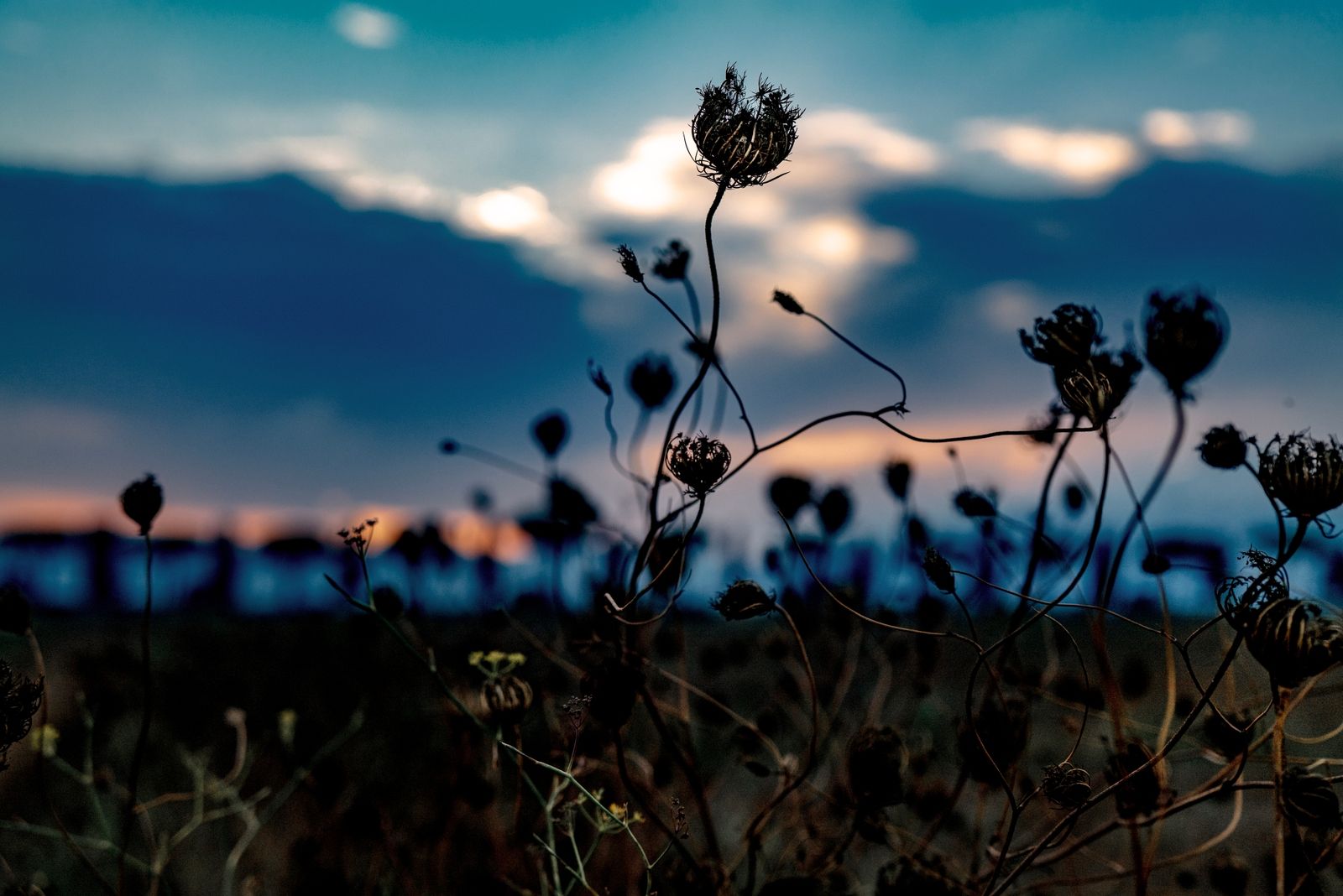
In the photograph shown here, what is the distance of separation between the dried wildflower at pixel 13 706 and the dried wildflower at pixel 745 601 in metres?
1.31

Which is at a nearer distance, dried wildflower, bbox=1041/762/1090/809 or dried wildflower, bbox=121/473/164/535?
dried wildflower, bbox=1041/762/1090/809

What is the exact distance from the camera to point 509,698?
2031mm

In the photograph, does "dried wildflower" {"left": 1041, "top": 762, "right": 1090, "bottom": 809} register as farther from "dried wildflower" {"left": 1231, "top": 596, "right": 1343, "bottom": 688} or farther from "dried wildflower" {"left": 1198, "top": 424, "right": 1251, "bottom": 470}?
"dried wildflower" {"left": 1198, "top": 424, "right": 1251, "bottom": 470}

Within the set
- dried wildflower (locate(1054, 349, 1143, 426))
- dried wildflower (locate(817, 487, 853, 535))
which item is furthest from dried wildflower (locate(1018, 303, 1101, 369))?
dried wildflower (locate(817, 487, 853, 535))

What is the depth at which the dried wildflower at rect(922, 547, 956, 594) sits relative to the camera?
4.91 feet

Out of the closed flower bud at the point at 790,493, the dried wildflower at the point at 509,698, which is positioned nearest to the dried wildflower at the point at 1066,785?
the closed flower bud at the point at 790,493

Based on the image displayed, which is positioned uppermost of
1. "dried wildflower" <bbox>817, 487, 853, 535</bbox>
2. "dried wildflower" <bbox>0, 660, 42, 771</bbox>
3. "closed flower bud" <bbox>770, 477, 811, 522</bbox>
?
"closed flower bud" <bbox>770, 477, 811, 522</bbox>

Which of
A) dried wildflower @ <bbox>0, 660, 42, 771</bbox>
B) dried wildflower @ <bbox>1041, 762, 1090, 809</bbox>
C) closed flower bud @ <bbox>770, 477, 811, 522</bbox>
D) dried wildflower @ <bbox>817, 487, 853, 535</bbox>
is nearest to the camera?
dried wildflower @ <bbox>1041, 762, 1090, 809</bbox>

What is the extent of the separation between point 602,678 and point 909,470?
1.35m

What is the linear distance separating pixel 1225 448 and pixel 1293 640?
56 cm

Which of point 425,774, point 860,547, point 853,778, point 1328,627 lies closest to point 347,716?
point 425,774

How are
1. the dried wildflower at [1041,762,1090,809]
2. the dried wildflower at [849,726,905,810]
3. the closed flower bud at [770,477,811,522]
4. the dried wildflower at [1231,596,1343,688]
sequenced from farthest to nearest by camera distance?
the closed flower bud at [770,477,811,522] < the dried wildflower at [849,726,905,810] < the dried wildflower at [1041,762,1090,809] < the dried wildflower at [1231,596,1343,688]

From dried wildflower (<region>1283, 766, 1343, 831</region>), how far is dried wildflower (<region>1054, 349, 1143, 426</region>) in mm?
721

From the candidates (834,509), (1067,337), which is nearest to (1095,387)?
(1067,337)
